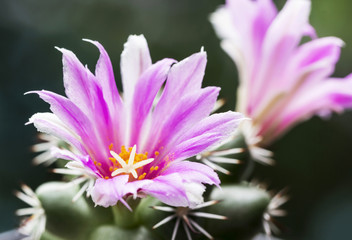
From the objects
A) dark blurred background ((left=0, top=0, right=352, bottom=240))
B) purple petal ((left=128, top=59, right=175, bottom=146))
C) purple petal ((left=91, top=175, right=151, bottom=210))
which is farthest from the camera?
dark blurred background ((left=0, top=0, right=352, bottom=240))

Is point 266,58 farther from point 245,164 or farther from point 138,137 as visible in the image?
point 138,137


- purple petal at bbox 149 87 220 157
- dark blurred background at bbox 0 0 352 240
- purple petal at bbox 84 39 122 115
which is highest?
purple petal at bbox 84 39 122 115

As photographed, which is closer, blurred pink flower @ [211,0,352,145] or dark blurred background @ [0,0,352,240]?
blurred pink flower @ [211,0,352,145]

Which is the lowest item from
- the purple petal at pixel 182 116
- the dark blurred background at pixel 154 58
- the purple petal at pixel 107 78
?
the dark blurred background at pixel 154 58

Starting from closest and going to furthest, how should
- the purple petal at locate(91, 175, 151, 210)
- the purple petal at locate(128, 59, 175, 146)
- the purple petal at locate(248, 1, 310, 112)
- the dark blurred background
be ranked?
the purple petal at locate(91, 175, 151, 210) → the purple petal at locate(128, 59, 175, 146) → the purple petal at locate(248, 1, 310, 112) → the dark blurred background

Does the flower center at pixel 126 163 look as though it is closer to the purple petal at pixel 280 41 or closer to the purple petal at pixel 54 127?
the purple petal at pixel 54 127

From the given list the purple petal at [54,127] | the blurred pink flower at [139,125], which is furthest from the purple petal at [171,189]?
the purple petal at [54,127]

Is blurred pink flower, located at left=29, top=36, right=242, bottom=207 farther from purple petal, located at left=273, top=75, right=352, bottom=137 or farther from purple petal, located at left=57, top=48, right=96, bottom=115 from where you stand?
purple petal, located at left=273, top=75, right=352, bottom=137

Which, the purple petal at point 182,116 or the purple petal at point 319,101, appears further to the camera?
the purple petal at point 319,101

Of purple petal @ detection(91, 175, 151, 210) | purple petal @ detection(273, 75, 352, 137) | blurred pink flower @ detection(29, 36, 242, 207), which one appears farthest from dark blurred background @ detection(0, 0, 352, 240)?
purple petal @ detection(91, 175, 151, 210)
